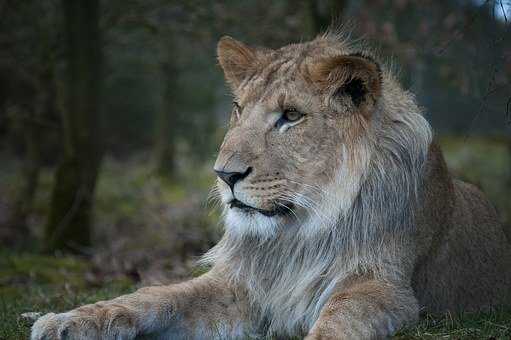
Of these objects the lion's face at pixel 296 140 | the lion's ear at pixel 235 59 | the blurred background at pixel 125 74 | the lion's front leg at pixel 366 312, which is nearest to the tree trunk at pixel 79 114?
the blurred background at pixel 125 74

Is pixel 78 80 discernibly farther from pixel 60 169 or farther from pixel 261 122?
pixel 261 122

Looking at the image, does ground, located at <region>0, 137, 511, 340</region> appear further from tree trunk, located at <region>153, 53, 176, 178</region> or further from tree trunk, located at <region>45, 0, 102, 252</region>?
tree trunk, located at <region>45, 0, 102, 252</region>

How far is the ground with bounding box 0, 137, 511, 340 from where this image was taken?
4520 millimetres

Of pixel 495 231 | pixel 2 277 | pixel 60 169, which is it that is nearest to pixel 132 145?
pixel 60 169

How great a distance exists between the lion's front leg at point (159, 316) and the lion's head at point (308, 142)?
0.42 m

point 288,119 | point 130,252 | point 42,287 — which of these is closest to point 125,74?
point 130,252

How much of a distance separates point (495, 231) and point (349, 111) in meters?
1.61

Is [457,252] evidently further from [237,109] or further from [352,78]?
[237,109]

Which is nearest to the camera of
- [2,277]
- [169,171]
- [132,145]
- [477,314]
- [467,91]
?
[477,314]

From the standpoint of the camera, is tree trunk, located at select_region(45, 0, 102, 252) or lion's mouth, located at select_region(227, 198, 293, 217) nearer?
lion's mouth, located at select_region(227, 198, 293, 217)

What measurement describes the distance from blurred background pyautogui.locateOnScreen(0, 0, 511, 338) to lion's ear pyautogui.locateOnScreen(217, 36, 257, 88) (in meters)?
0.57

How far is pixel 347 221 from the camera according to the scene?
441 centimetres

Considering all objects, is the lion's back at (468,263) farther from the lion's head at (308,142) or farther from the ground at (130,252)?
the lion's head at (308,142)

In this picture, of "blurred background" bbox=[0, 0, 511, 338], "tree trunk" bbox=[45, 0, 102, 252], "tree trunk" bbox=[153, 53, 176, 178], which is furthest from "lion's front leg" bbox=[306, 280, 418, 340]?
"tree trunk" bbox=[153, 53, 176, 178]
